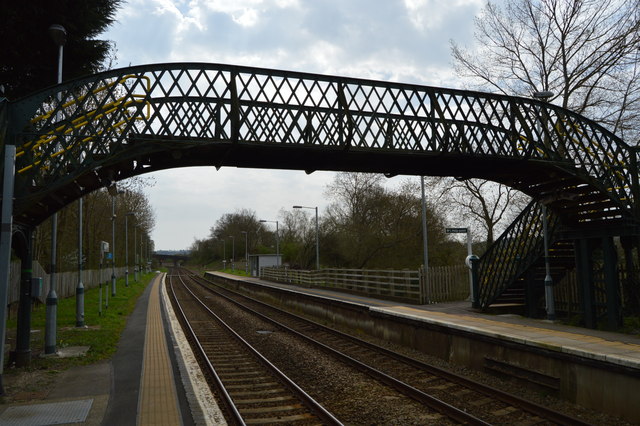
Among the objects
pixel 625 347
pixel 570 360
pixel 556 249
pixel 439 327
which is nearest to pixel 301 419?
pixel 570 360

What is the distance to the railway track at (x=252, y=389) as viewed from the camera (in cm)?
727

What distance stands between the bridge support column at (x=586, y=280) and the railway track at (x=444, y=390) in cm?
551

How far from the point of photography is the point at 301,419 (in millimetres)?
7230

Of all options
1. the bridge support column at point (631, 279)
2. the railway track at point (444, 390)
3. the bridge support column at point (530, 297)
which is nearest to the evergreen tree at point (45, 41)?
the railway track at point (444, 390)

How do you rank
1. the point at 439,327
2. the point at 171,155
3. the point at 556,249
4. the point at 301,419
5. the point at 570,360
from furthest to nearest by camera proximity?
the point at 556,249 < the point at 439,327 < the point at 171,155 < the point at 570,360 < the point at 301,419

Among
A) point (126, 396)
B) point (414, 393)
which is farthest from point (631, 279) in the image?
point (126, 396)

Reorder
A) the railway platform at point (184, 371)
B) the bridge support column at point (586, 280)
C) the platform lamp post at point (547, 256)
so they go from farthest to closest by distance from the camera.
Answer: the platform lamp post at point (547, 256)
the bridge support column at point (586, 280)
the railway platform at point (184, 371)

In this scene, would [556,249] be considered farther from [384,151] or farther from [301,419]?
[301,419]

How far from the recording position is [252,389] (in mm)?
9055

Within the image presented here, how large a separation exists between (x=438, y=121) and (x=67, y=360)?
33.8 feet

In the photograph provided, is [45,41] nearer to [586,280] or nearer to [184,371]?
[184,371]

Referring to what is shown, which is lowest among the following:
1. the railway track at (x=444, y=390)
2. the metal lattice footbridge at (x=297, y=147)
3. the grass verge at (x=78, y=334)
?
the railway track at (x=444, y=390)

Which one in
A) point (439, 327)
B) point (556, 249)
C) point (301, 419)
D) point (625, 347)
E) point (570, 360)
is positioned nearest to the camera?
point (301, 419)

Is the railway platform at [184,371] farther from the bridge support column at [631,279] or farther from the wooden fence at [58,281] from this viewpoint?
the wooden fence at [58,281]
